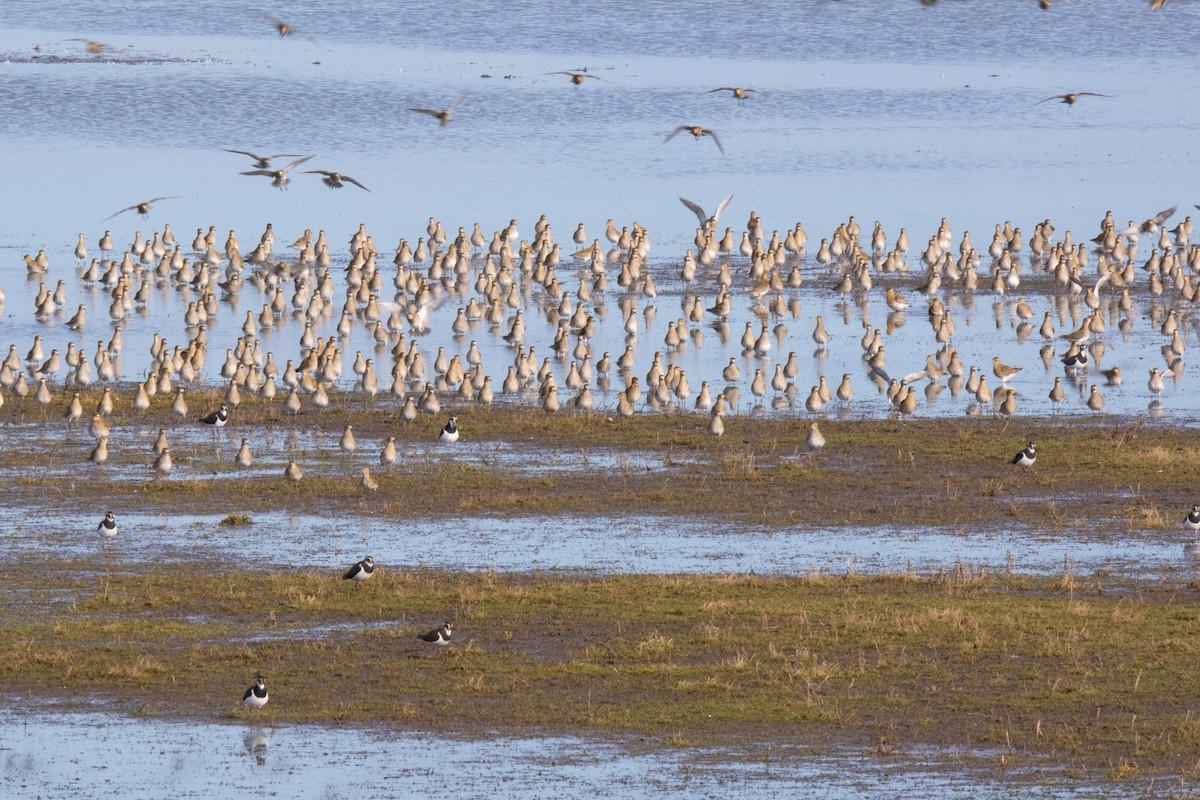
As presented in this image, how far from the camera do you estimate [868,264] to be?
1586 inches

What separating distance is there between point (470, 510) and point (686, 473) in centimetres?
262

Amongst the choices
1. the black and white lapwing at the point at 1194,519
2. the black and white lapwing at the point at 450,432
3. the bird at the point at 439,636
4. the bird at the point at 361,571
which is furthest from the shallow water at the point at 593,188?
the bird at the point at 439,636

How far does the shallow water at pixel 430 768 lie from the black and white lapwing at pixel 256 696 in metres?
0.19

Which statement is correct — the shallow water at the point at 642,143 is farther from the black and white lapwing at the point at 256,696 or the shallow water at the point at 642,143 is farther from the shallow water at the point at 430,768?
the shallow water at the point at 430,768

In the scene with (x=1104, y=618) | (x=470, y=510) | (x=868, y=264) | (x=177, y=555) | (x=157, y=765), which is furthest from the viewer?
(x=868, y=264)

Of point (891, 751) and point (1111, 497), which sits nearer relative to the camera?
point (891, 751)

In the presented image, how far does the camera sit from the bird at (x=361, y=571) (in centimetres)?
1808

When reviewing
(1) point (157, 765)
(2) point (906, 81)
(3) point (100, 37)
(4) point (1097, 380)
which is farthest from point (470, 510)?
(3) point (100, 37)

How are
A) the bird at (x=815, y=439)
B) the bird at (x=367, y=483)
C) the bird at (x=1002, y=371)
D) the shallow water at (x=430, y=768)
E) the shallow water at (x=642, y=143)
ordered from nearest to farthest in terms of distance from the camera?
the shallow water at (x=430, y=768) < the bird at (x=367, y=483) < the bird at (x=815, y=439) < the bird at (x=1002, y=371) < the shallow water at (x=642, y=143)

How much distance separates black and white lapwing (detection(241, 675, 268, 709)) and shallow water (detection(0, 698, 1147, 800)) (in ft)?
0.64

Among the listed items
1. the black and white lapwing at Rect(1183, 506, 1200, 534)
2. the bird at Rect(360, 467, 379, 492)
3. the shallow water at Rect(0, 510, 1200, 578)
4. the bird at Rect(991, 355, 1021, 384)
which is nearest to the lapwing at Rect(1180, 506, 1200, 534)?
the black and white lapwing at Rect(1183, 506, 1200, 534)

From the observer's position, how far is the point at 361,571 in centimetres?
1809

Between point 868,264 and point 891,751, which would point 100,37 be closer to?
point 868,264

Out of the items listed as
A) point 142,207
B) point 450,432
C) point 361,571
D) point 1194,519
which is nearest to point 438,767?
point 361,571
